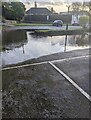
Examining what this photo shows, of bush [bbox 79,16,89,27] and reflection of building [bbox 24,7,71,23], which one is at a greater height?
reflection of building [bbox 24,7,71,23]

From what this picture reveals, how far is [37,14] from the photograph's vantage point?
129 feet

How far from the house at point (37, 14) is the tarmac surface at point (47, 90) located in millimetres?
27921

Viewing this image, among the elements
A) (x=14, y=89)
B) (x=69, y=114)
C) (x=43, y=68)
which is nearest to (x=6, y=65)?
(x=43, y=68)

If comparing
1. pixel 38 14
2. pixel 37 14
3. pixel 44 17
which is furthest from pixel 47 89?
pixel 38 14

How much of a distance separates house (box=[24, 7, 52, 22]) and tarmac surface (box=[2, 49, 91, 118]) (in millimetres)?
27921

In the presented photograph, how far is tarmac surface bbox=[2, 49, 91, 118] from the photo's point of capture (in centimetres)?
585

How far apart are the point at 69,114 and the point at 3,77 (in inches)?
133

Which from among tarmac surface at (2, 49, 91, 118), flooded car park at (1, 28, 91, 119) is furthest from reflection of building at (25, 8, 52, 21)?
tarmac surface at (2, 49, 91, 118)

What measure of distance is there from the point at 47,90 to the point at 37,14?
110 feet

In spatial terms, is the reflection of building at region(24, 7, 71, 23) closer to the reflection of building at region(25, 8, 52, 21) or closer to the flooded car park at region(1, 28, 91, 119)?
the reflection of building at region(25, 8, 52, 21)

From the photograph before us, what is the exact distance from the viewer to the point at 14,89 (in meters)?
7.20

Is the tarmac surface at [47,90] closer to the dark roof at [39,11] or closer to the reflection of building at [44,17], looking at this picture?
the reflection of building at [44,17]

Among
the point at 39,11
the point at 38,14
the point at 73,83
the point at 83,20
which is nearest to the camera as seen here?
the point at 73,83

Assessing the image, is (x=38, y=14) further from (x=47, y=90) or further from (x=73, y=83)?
(x=47, y=90)
